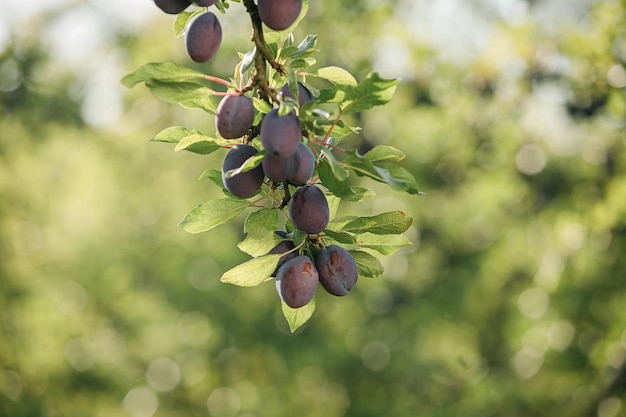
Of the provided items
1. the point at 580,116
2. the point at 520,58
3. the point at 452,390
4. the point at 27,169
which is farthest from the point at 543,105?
the point at 27,169

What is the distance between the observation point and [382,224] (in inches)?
32.3

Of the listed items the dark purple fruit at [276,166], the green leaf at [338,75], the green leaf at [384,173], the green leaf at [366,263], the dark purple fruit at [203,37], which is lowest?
the green leaf at [366,263]

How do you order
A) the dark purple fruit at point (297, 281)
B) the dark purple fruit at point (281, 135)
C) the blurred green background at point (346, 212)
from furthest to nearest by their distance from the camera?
1. the blurred green background at point (346, 212)
2. the dark purple fruit at point (297, 281)
3. the dark purple fruit at point (281, 135)

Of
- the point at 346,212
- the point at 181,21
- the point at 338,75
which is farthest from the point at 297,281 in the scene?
the point at 346,212

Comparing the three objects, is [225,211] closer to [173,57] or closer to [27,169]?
[173,57]

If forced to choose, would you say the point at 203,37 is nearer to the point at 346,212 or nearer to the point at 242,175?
the point at 242,175

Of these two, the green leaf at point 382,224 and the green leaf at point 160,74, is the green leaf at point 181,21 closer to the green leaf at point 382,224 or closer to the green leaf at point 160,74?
the green leaf at point 160,74

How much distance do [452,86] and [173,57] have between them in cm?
278

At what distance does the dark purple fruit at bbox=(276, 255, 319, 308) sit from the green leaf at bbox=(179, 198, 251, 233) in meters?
0.10

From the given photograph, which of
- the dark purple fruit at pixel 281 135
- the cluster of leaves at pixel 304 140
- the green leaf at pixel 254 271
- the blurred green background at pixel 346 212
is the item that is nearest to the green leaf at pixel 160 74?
the cluster of leaves at pixel 304 140

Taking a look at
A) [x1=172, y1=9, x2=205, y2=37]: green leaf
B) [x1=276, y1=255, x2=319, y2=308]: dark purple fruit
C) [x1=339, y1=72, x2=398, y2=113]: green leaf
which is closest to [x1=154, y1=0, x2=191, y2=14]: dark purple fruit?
[x1=172, y1=9, x2=205, y2=37]: green leaf

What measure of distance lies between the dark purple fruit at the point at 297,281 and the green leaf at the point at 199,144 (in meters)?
0.18

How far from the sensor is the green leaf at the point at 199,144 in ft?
2.62

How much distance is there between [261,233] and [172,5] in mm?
287
